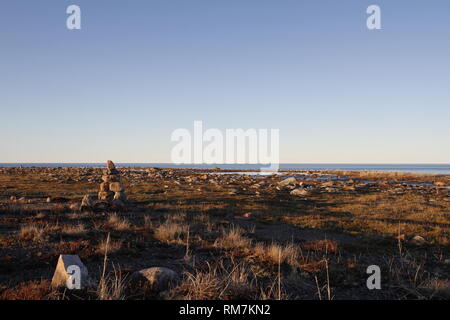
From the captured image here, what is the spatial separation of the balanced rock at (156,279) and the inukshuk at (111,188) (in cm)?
1337

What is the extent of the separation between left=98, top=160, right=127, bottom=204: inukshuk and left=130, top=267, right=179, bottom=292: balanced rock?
43.9 feet

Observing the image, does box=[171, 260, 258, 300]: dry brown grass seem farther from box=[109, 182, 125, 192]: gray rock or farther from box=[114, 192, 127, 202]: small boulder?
box=[109, 182, 125, 192]: gray rock

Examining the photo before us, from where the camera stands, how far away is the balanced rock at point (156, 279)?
620cm

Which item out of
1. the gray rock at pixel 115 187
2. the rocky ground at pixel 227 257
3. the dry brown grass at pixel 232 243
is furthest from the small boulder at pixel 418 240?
the gray rock at pixel 115 187

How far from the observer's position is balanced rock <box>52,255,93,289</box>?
578 cm

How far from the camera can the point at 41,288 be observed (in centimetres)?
569

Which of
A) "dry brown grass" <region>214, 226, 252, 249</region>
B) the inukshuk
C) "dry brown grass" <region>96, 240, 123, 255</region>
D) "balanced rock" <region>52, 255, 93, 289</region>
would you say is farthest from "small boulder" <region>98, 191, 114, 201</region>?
"balanced rock" <region>52, 255, 93, 289</region>

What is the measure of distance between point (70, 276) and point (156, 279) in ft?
6.04

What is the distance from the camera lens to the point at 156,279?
6.28 meters

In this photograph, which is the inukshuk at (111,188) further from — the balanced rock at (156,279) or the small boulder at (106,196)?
the balanced rock at (156,279)

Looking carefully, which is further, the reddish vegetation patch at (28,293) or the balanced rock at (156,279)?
the balanced rock at (156,279)
